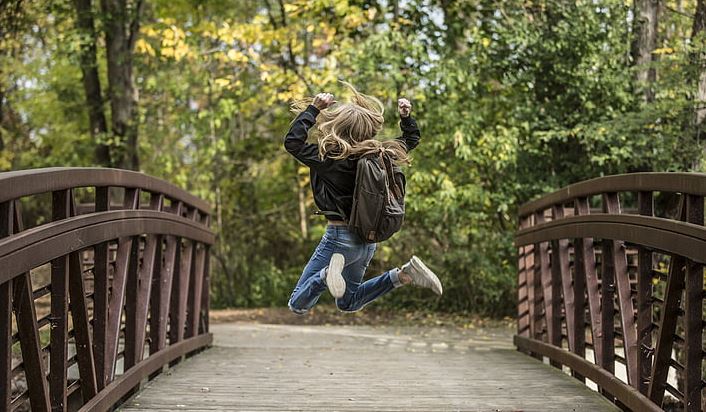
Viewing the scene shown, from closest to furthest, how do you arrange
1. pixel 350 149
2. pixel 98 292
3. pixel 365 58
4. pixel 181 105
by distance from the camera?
pixel 98 292
pixel 350 149
pixel 365 58
pixel 181 105

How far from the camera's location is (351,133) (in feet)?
18.2

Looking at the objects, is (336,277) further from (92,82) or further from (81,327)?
(92,82)

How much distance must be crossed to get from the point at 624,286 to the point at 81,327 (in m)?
3.11

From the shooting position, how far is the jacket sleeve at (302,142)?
5.50m

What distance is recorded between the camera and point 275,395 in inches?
237

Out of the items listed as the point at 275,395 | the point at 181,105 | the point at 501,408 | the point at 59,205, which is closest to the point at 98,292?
the point at 59,205

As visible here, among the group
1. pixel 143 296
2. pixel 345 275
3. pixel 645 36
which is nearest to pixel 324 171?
pixel 345 275

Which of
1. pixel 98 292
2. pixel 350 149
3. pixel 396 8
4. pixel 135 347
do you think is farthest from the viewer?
pixel 396 8

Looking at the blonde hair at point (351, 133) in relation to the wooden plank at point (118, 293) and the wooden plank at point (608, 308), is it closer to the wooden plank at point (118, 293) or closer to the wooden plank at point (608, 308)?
the wooden plank at point (118, 293)

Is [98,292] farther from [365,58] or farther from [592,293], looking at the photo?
[365,58]

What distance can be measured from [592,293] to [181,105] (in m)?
12.1

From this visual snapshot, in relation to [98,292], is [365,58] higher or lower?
higher

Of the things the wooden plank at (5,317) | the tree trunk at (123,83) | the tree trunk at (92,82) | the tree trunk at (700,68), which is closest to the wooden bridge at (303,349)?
the wooden plank at (5,317)

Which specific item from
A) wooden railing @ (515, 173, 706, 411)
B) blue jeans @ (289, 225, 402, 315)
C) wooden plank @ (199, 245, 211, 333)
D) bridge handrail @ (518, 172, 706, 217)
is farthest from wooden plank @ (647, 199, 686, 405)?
wooden plank @ (199, 245, 211, 333)
